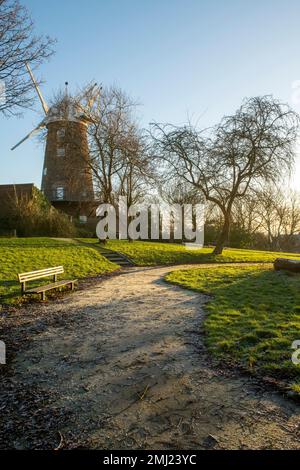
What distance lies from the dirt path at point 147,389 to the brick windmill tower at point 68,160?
19.8 m

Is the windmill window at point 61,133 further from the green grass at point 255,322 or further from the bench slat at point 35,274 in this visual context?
the green grass at point 255,322

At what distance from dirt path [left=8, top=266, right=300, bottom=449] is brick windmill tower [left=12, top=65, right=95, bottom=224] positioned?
19778 mm

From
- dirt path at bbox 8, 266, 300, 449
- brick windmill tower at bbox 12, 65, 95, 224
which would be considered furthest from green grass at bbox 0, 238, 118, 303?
brick windmill tower at bbox 12, 65, 95, 224

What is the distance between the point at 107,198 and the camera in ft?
87.2

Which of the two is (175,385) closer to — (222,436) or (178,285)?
(222,436)

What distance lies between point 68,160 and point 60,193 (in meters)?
10.6

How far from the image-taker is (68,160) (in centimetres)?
2611

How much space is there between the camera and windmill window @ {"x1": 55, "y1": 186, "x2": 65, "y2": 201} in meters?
36.0

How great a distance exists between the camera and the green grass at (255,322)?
5.39 meters

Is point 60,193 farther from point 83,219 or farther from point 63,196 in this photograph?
point 83,219

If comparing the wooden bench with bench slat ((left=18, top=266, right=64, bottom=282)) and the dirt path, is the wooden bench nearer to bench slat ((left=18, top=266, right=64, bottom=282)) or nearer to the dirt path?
bench slat ((left=18, top=266, right=64, bottom=282))

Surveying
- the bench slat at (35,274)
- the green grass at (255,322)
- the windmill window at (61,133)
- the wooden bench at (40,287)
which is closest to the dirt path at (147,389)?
the green grass at (255,322)

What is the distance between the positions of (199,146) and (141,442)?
20.1m

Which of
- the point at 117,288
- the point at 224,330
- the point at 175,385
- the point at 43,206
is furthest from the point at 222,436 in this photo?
the point at 43,206
